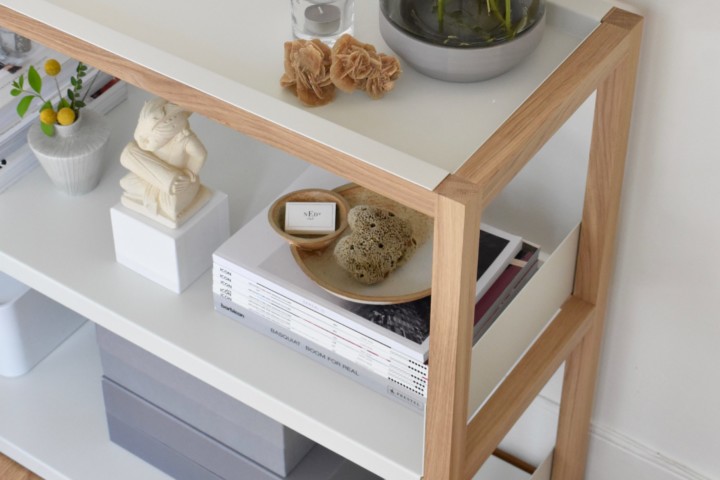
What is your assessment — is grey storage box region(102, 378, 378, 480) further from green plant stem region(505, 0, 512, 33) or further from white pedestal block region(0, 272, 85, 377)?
green plant stem region(505, 0, 512, 33)

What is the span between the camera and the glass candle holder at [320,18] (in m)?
1.26

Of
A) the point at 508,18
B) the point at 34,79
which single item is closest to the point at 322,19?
the point at 508,18

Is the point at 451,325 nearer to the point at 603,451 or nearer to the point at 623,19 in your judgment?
the point at 623,19

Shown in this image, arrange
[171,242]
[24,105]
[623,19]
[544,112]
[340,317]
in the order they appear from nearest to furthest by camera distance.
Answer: [544,112]
[623,19]
[340,317]
[171,242]
[24,105]

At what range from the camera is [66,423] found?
189 cm

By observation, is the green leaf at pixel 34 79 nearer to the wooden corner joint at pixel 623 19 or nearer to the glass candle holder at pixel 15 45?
the glass candle holder at pixel 15 45

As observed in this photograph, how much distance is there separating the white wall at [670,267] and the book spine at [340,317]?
1.24 feet

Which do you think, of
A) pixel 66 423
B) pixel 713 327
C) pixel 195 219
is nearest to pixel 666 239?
pixel 713 327

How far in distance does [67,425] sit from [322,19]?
0.96m

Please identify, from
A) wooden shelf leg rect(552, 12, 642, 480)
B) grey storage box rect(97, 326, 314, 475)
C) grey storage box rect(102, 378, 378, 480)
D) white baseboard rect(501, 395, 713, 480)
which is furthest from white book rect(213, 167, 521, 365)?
white baseboard rect(501, 395, 713, 480)

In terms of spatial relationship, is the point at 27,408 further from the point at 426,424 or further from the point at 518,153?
the point at 518,153

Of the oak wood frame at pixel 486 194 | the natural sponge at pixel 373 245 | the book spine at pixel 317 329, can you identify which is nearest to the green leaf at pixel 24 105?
the oak wood frame at pixel 486 194

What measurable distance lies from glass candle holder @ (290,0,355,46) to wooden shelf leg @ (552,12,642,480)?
0.99 feet

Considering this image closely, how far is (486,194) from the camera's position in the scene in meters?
1.09
